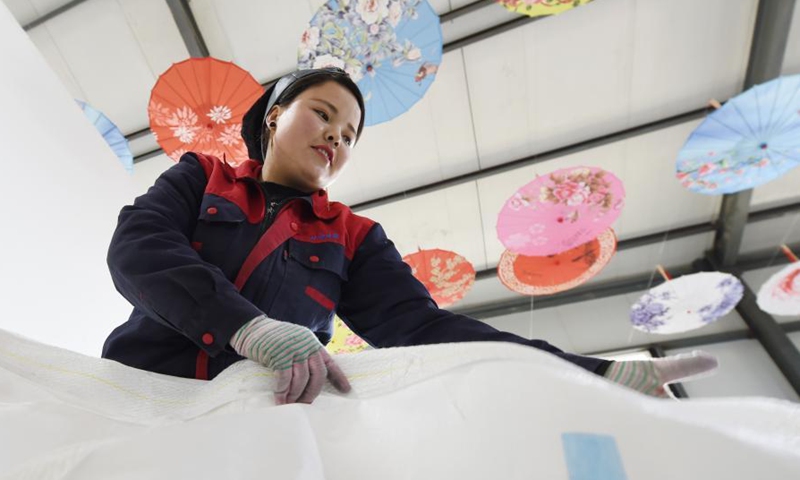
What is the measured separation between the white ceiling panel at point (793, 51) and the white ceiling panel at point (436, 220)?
2.50 metres

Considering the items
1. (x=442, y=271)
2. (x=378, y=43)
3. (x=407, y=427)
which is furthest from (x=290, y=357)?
(x=442, y=271)

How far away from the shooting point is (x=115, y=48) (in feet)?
9.11

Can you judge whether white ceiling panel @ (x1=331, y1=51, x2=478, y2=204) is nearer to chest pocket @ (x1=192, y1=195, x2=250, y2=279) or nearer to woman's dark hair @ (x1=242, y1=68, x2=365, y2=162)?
woman's dark hair @ (x1=242, y1=68, x2=365, y2=162)

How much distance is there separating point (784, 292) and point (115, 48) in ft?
18.7

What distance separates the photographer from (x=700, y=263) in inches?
186

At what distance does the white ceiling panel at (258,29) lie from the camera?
106 inches

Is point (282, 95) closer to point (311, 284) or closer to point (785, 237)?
point (311, 284)

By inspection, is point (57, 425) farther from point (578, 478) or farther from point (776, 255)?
point (776, 255)

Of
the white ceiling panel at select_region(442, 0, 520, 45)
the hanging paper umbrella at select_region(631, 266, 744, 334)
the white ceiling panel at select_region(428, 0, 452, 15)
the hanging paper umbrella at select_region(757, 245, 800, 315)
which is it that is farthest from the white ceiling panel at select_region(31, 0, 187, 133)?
the hanging paper umbrella at select_region(757, 245, 800, 315)

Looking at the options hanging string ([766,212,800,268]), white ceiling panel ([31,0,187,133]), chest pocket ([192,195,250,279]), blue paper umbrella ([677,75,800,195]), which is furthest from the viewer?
hanging string ([766,212,800,268])

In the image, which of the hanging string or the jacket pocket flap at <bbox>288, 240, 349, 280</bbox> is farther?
the hanging string

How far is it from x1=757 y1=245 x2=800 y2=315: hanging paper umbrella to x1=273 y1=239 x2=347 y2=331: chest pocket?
4.17m

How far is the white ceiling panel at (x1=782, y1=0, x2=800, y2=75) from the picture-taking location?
288cm

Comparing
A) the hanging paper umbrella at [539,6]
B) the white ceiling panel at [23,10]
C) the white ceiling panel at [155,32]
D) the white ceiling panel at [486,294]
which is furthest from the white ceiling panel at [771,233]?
the white ceiling panel at [23,10]
